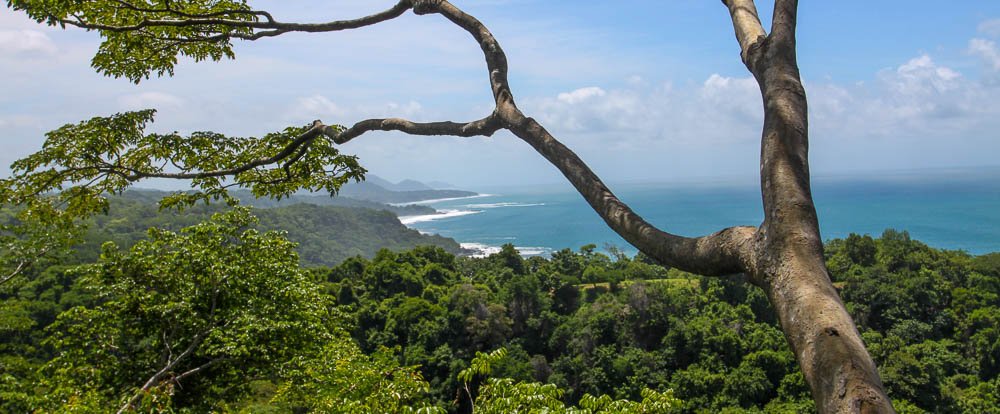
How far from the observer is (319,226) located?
122 meters

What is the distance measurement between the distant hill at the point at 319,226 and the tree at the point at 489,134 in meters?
82.5

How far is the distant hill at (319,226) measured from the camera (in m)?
84.1

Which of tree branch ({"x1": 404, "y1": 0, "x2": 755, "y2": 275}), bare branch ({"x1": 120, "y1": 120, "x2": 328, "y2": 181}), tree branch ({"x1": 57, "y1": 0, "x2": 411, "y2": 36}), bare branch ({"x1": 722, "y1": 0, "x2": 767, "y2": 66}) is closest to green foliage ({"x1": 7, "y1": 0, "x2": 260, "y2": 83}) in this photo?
tree branch ({"x1": 57, "y1": 0, "x2": 411, "y2": 36})

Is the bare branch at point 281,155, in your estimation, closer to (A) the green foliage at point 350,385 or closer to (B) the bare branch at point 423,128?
(B) the bare branch at point 423,128

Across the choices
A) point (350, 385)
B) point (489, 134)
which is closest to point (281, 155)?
point (489, 134)

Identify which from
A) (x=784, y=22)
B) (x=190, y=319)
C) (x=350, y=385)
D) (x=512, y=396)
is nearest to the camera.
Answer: (x=784, y=22)

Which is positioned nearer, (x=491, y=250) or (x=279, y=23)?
(x=279, y=23)

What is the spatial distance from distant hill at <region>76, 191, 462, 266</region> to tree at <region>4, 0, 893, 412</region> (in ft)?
271

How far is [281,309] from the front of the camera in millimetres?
9789

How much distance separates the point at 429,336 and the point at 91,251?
4873cm

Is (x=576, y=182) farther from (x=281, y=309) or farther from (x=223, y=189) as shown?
(x=281, y=309)

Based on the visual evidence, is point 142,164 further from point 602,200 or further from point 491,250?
point 491,250

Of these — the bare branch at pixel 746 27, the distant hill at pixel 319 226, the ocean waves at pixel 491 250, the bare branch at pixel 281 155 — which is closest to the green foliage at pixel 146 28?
the bare branch at pixel 281 155

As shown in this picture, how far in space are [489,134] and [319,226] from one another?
411 ft
